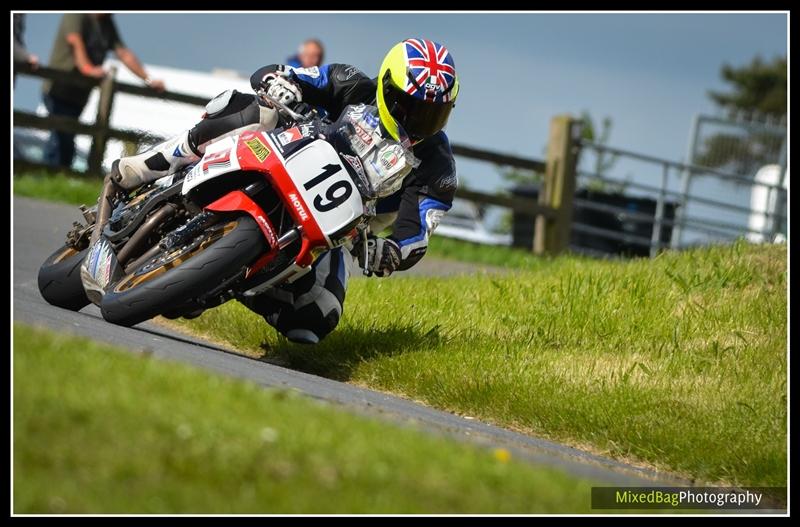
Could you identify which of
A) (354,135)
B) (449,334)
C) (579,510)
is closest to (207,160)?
(354,135)

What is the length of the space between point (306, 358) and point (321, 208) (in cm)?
154

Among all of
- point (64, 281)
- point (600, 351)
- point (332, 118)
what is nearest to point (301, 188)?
point (332, 118)

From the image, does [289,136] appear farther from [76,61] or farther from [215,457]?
[76,61]

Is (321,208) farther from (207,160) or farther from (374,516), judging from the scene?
(374,516)

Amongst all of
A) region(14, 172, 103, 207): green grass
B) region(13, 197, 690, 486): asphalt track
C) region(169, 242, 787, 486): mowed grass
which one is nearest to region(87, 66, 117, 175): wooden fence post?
region(14, 172, 103, 207): green grass

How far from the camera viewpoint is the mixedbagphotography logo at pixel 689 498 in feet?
18.6

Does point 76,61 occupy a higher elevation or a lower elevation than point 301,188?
higher

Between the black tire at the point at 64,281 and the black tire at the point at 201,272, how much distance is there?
3.67 feet

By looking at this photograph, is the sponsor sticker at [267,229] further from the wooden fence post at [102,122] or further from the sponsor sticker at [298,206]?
the wooden fence post at [102,122]


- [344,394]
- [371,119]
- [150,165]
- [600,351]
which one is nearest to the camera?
[344,394]

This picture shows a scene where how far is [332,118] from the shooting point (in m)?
8.91

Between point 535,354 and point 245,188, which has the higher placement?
point 245,188

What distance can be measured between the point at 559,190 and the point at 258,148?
12.0 metres

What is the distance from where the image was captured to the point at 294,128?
817 cm
